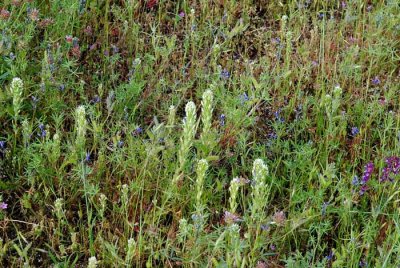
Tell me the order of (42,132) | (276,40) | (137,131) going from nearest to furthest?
1. (42,132)
2. (137,131)
3. (276,40)

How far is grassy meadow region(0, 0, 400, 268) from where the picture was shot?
2.89 meters

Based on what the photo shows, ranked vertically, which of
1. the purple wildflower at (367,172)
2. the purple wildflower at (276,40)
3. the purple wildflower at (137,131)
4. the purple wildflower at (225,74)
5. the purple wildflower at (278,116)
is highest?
the purple wildflower at (276,40)

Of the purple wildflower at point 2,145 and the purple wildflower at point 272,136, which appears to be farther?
the purple wildflower at point 272,136

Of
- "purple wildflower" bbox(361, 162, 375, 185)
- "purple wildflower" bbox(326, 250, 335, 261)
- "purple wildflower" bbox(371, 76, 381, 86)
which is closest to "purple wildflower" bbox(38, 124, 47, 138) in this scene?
"purple wildflower" bbox(326, 250, 335, 261)

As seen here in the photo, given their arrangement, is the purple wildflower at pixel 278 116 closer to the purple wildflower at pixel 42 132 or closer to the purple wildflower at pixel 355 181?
the purple wildflower at pixel 355 181

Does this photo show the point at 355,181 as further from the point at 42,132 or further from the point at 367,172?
the point at 42,132

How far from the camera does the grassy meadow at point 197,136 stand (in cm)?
289

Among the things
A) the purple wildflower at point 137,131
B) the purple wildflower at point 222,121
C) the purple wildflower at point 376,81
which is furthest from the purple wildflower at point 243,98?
the purple wildflower at point 376,81

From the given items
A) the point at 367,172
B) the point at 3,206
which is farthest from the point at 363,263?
the point at 3,206

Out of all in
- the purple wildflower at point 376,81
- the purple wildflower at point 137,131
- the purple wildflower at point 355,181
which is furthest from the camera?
the purple wildflower at point 376,81

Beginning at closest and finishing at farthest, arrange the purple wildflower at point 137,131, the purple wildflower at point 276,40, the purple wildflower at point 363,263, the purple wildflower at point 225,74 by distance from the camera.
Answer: the purple wildflower at point 363,263 < the purple wildflower at point 137,131 < the purple wildflower at point 225,74 < the purple wildflower at point 276,40

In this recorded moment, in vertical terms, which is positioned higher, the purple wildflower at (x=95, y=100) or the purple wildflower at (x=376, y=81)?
the purple wildflower at (x=95, y=100)

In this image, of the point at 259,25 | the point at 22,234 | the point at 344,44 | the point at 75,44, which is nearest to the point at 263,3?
the point at 259,25

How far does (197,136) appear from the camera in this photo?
3.67 metres
